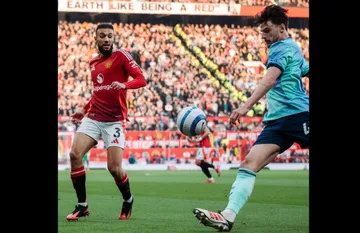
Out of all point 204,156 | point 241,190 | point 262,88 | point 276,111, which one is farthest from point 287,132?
point 204,156

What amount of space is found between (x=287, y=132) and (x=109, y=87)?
10.2 ft

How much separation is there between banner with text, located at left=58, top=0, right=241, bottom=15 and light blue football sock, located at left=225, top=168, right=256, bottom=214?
34986mm

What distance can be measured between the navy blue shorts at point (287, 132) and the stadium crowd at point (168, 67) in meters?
25.2

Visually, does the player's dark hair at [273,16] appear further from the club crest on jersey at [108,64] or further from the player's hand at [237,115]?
the club crest on jersey at [108,64]

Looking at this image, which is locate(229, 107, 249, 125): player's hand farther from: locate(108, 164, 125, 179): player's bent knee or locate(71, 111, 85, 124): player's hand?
locate(71, 111, 85, 124): player's hand

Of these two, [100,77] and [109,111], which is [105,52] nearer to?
[100,77]

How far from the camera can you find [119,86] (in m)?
8.82

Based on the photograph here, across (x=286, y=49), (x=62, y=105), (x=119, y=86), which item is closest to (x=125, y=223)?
(x=119, y=86)

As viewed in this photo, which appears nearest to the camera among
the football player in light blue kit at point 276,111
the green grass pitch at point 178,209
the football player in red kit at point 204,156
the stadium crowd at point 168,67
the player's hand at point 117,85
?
the football player in light blue kit at point 276,111

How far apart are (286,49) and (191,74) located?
102ft

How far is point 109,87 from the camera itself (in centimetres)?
958

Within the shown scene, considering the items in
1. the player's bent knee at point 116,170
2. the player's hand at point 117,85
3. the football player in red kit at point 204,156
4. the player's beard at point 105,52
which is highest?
the player's beard at point 105,52

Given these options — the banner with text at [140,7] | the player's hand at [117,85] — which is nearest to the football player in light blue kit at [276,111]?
the player's hand at [117,85]

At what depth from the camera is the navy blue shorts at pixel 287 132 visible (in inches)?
284
